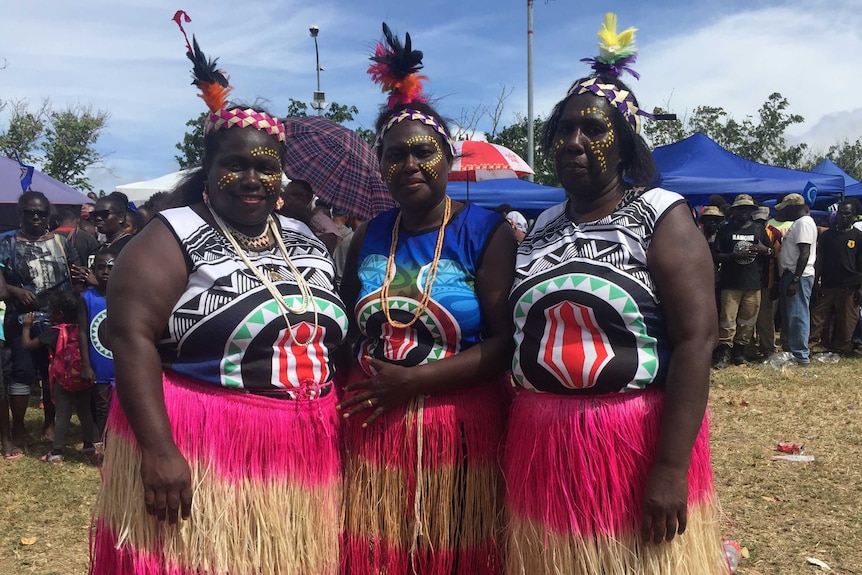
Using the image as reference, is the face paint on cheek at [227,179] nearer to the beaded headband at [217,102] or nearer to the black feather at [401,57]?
the beaded headband at [217,102]

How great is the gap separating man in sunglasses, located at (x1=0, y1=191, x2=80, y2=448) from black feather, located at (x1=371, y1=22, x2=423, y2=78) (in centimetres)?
434

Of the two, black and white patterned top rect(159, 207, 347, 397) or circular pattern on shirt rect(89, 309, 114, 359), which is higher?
black and white patterned top rect(159, 207, 347, 397)

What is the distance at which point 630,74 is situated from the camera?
230 cm

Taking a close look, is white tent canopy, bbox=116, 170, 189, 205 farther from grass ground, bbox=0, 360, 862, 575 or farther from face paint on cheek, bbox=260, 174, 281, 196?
face paint on cheek, bbox=260, 174, 281, 196

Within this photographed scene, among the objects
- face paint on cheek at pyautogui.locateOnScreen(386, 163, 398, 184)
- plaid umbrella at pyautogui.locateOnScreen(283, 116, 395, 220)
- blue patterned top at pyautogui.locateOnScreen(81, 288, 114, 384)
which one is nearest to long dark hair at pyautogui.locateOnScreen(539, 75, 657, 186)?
face paint on cheek at pyautogui.locateOnScreen(386, 163, 398, 184)

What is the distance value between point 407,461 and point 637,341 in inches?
36.1

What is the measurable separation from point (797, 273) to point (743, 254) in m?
0.75

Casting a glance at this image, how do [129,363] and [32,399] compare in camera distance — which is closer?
[129,363]

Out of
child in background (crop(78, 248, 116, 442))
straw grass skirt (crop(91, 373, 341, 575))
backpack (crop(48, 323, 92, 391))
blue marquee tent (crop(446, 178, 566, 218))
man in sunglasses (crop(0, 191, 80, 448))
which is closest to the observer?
straw grass skirt (crop(91, 373, 341, 575))

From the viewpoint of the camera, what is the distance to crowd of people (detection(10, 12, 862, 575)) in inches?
78.2

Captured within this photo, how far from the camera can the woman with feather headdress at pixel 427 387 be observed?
230 cm

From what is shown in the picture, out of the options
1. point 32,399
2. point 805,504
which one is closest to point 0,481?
point 32,399

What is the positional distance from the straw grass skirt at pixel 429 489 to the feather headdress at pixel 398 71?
1117 millimetres

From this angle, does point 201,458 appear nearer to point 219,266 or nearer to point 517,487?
point 219,266
